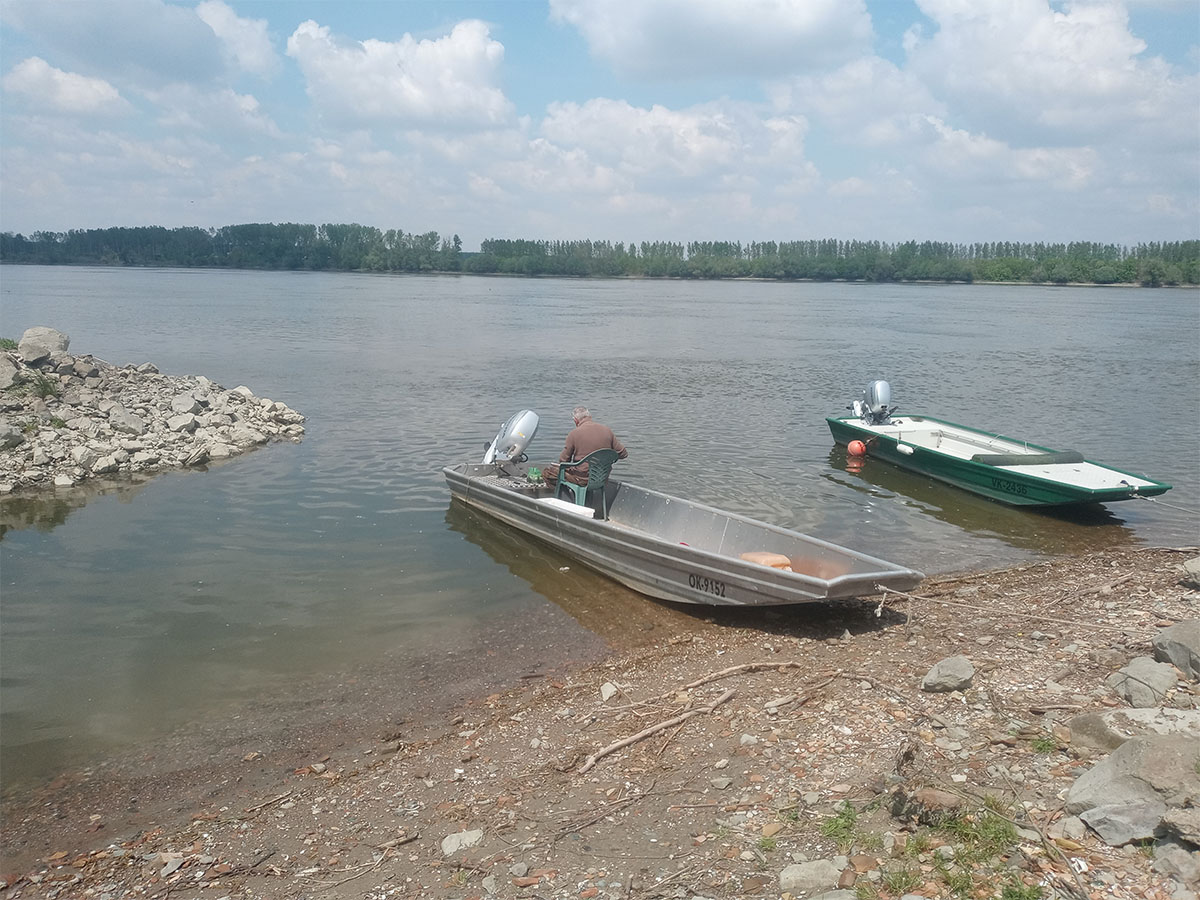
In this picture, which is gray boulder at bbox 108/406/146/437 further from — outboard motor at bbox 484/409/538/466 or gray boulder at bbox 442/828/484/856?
gray boulder at bbox 442/828/484/856

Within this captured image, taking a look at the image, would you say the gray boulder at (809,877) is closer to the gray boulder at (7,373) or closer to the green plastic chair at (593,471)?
the green plastic chair at (593,471)

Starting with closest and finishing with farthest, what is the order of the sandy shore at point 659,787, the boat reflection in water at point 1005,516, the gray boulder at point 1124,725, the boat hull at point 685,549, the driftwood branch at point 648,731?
the sandy shore at point 659,787
the gray boulder at point 1124,725
the driftwood branch at point 648,731
the boat hull at point 685,549
the boat reflection in water at point 1005,516

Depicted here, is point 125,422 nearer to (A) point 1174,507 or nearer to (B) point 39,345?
(B) point 39,345

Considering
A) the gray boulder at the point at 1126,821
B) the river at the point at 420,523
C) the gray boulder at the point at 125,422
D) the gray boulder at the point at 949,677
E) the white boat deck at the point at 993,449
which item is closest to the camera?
the gray boulder at the point at 1126,821

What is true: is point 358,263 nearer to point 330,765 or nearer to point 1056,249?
point 1056,249

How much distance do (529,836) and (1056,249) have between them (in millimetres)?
213459

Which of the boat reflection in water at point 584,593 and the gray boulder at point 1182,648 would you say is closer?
the gray boulder at point 1182,648

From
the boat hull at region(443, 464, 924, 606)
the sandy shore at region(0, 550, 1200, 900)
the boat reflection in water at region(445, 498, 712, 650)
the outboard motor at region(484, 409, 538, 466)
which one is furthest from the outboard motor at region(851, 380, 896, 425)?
the sandy shore at region(0, 550, 1200, 900)

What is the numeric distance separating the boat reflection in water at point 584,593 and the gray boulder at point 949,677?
3509 mm

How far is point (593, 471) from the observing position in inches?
526

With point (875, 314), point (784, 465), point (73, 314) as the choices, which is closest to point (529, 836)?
point (784, 465)

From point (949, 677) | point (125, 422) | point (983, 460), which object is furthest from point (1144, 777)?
point (125, 422)

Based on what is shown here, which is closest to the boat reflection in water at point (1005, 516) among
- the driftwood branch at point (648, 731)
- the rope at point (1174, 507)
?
the rope at point (1174, 507)

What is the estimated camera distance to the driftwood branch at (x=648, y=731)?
6.94 meters
